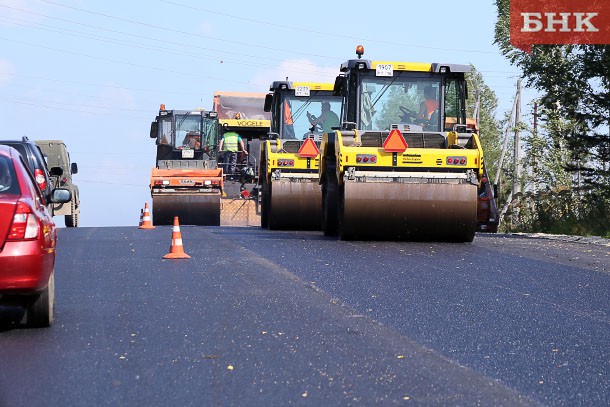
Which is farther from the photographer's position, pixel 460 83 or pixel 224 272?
pixel 460 83

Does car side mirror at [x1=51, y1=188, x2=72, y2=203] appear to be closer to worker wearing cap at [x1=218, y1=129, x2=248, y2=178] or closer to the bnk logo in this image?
the bnk logo

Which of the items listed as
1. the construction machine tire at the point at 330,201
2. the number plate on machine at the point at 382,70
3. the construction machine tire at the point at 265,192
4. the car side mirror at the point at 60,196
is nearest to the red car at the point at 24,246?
the car side mirror at the point at 60,196

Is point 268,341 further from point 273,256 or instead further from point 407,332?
point 273,256

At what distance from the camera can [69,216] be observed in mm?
28734

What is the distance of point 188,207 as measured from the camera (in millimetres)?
32469

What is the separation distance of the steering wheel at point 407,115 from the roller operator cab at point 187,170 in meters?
13.6

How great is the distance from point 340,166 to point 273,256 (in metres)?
2.85

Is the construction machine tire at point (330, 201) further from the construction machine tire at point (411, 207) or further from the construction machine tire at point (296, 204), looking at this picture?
the construction machine tire at point (296, 204)

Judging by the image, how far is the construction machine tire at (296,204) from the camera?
915 inches

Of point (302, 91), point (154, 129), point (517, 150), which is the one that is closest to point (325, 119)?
point (302, 91)

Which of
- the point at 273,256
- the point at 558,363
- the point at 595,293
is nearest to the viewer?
the point at 558,363

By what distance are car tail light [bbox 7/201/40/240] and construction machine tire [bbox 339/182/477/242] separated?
381 inches

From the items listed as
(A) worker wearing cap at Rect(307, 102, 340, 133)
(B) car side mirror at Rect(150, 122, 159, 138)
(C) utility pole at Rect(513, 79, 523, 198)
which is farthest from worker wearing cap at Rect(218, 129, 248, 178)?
(C) utility pole at Rect(513, 79, 523, 198)

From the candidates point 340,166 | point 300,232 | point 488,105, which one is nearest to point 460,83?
point 340,166
